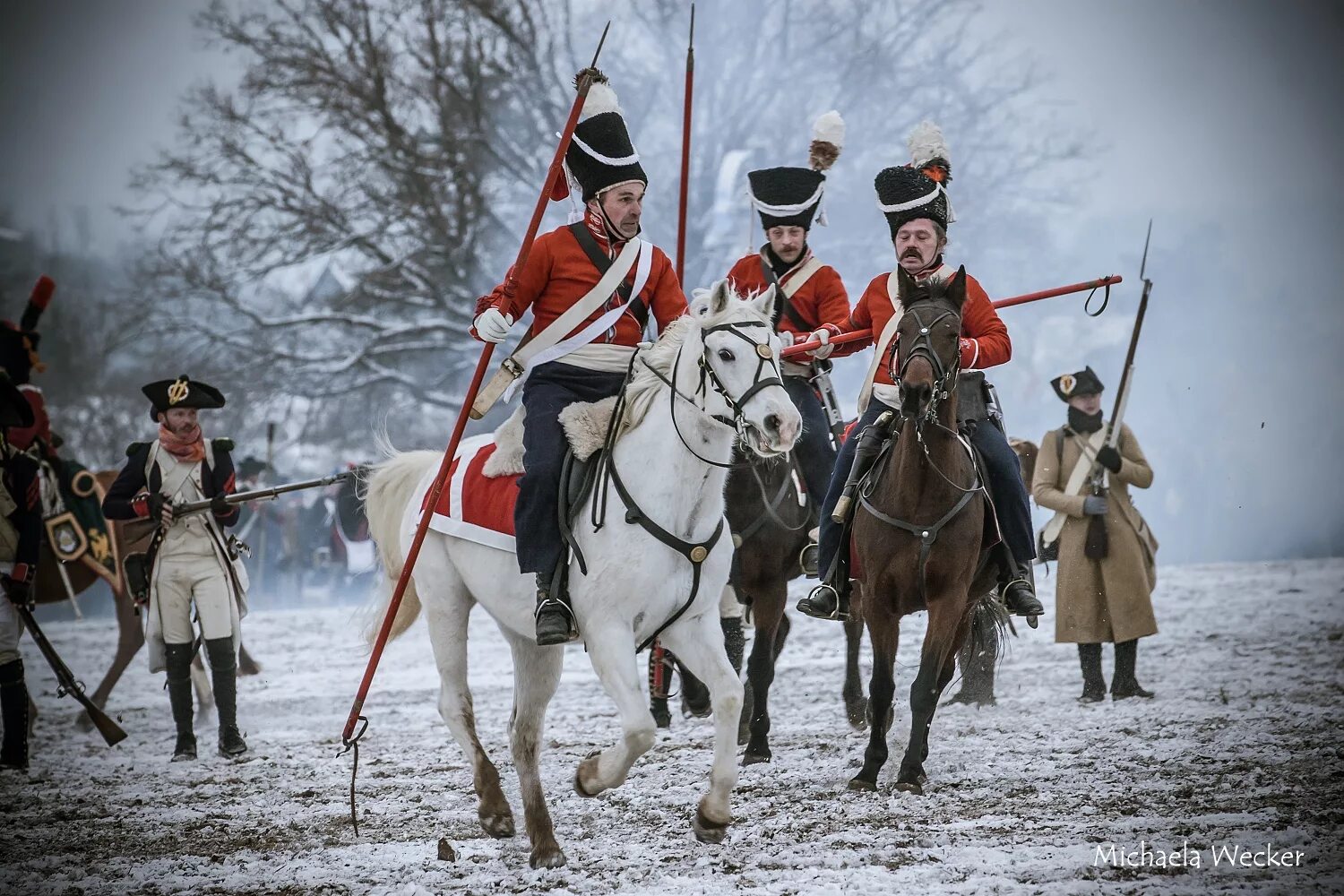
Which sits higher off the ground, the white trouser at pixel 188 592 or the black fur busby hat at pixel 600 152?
the black fur busby hat at pixel 600 152

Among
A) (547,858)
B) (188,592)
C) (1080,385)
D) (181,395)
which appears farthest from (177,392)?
(1080,385)

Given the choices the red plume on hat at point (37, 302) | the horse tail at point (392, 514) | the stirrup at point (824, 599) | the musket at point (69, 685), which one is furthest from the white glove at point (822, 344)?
the red plume on hat at point (37, 302)

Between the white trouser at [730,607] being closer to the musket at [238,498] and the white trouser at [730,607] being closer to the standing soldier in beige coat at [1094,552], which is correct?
the standing soldier in beige coat at [1094,552]

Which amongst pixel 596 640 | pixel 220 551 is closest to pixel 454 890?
pixel 596 640

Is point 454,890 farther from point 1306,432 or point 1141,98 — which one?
point 1141,98

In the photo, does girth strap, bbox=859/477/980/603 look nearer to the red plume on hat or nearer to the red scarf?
the red scarf

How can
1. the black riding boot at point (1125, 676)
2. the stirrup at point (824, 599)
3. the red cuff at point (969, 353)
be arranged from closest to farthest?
the red cuff at point (969, 353) → the stirrup at point (824, 599) → the black riding boot at point (1125, 676)

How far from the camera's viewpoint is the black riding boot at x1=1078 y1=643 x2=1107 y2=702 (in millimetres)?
9255

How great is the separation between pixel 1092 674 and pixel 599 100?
529 cm

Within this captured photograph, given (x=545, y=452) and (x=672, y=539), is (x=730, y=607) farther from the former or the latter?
(x=672, y=539)

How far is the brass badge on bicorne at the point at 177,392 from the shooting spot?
29.7 ft

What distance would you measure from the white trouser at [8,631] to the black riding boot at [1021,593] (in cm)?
595

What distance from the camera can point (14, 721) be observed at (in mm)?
8664

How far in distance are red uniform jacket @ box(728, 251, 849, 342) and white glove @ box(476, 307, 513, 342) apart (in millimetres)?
2805
